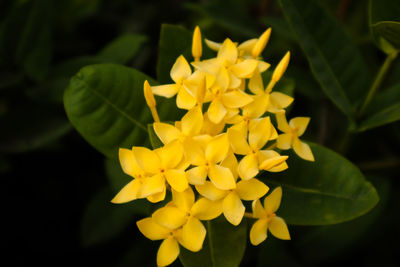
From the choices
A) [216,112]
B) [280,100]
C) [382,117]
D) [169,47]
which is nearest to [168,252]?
[216,112]

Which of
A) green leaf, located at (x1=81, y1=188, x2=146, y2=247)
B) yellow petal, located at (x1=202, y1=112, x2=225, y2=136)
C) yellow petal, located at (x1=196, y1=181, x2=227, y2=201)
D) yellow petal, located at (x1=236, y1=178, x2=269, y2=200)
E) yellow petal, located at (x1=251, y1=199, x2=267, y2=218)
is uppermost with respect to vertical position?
yellow petal, located at (x1=202, y1=112, x2=225, y2=136)

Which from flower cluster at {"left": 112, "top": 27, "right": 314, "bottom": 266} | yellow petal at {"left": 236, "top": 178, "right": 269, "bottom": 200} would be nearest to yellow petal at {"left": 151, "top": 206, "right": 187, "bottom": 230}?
flower cluster at {"left": 112, "top": 27, "right": 314, "bottom": 266}

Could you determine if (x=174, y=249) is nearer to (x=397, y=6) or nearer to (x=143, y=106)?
(x=143, y=106)

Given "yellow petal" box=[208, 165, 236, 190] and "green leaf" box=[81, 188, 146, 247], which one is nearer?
"yellow petal" box=[208, 165, 236, 190]

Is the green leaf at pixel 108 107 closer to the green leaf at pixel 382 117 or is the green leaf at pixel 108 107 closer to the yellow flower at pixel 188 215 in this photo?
the yellow flower at pixel 188 215

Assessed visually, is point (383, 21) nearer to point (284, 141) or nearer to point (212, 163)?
point (284, 141)

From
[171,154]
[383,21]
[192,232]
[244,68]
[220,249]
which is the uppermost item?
[383,21]

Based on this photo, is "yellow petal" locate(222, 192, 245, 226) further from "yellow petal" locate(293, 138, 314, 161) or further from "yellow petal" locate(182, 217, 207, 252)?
"yellow petal" locate(293, 138, 314, 161)

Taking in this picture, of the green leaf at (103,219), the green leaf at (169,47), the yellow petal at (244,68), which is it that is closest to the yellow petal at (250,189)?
the yellow petal at (244,68)
